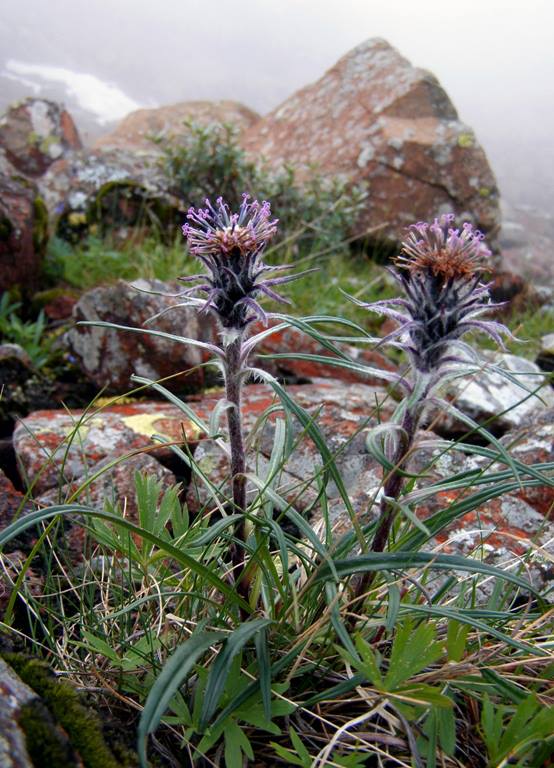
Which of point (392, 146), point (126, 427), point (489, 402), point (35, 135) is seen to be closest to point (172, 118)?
point (35, 135)

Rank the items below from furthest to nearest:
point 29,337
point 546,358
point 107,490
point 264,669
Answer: point 546,358, point 29,337, point 107,490, point 264,669

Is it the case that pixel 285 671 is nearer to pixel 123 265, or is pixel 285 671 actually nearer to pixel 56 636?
pixel 56 636

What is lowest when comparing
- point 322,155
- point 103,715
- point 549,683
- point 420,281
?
point 103,715

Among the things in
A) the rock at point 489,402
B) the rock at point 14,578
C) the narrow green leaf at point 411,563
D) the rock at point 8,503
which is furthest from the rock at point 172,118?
the narrow green leaf at point 411,563

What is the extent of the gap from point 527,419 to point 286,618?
199 centimetres

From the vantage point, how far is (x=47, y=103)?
8.08 metres

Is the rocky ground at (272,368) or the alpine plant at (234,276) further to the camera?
the rocky ground at (272,368)

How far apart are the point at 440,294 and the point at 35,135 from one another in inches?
299

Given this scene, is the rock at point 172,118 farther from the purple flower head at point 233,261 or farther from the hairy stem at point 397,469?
the hairy stem at point 397,469

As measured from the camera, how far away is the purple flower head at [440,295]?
1.25m

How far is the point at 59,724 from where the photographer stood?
117 centimetres

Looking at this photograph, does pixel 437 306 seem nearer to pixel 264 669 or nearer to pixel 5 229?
pixel 264 669

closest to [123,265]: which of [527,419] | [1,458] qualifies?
[1,458]

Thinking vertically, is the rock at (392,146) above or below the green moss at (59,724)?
above
